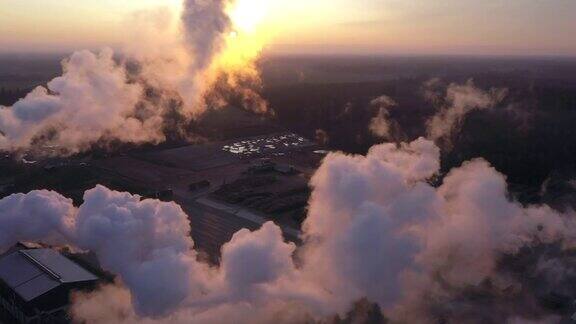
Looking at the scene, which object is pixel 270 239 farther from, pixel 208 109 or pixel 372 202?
pixel 208 109

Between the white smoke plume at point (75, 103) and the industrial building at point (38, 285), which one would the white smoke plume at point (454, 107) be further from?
the industrial building at point (38, 285)

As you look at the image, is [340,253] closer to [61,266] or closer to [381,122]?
[61,266]

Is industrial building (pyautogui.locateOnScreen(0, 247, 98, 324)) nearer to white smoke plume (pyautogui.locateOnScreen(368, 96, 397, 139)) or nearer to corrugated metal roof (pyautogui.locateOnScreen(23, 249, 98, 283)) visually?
corrugated metal roof (pyautogui.locateOnScreen(23, 249, 98, 283))

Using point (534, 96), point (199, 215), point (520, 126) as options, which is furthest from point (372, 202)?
point (534, 96)

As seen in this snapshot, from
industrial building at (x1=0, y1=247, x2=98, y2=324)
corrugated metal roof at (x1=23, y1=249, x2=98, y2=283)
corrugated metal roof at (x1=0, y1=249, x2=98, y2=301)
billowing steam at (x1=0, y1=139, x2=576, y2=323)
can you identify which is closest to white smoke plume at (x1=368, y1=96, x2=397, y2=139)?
billowing steam at (x1=0, y1=139, x2=576, y2=323)

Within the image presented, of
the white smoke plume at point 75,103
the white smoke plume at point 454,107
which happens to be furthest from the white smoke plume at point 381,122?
the white smoke plume at point 75,103
